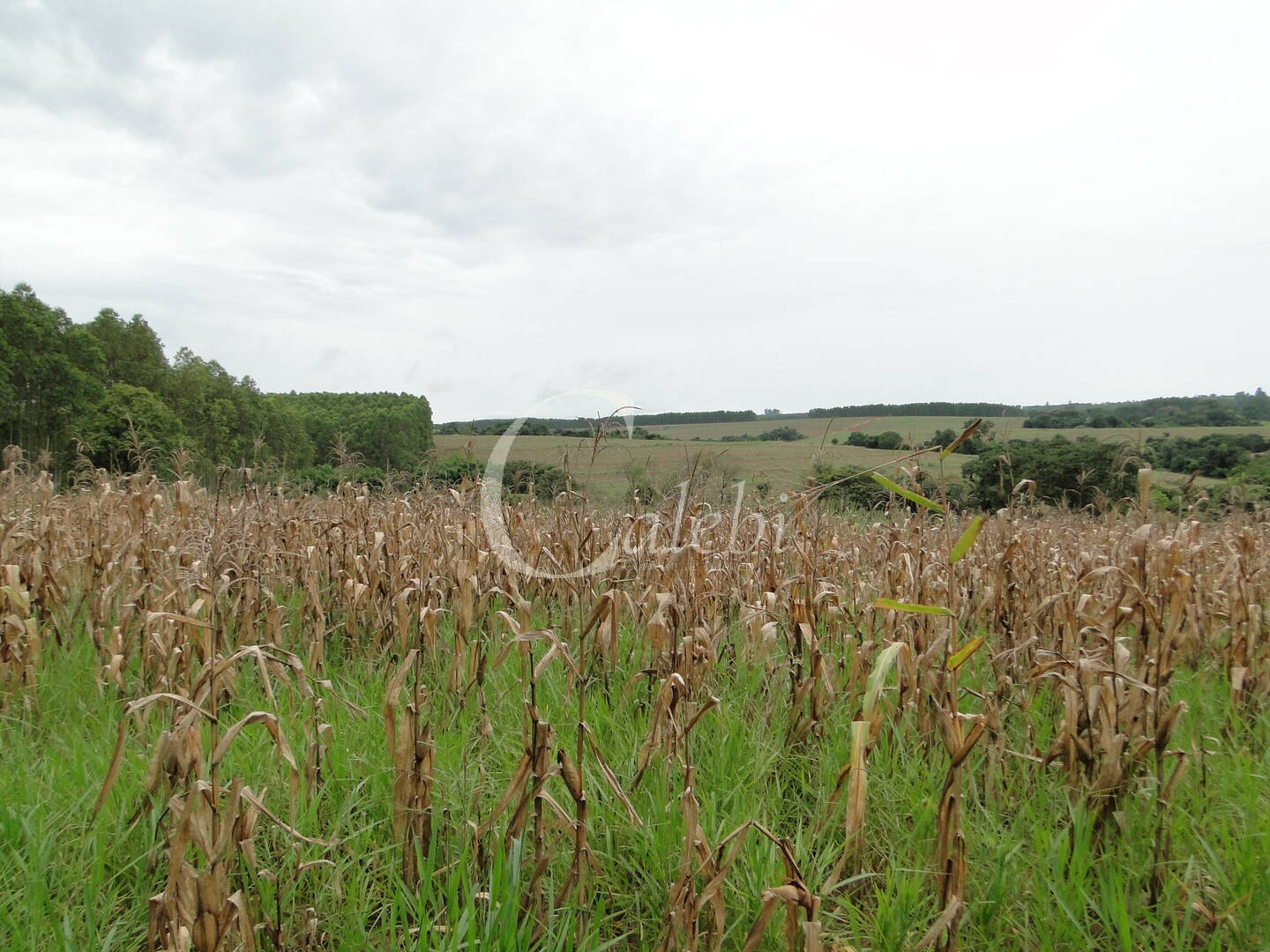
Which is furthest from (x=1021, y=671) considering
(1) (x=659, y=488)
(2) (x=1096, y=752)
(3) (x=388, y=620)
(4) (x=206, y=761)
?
(4) (x=206, y=761)

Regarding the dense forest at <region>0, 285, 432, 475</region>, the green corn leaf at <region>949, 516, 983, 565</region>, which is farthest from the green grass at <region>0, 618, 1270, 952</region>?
the dense forest at <region>0, 285, 432, 475</region>

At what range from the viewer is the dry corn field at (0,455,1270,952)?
7.12 ft

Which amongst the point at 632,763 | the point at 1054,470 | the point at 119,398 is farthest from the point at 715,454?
the point at 119,398

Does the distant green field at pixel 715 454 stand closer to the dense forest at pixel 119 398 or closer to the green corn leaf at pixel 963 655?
the green corn leaf at pixel 963 655

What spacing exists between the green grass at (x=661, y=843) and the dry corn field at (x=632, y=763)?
2 centimetres

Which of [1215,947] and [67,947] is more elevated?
[67,947]

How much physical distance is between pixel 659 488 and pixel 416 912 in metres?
4.31

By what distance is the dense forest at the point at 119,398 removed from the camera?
3691 centimetres

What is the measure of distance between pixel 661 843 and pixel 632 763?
521mm

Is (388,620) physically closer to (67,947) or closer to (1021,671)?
(67,947)

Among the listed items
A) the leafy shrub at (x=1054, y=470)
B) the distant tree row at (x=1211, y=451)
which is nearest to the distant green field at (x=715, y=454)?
the leafy shrub at (x=1054, y=470)

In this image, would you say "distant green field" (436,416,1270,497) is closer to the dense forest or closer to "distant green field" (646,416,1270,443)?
"distant green field" (646,416,1270,443)

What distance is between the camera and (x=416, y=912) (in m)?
2.20

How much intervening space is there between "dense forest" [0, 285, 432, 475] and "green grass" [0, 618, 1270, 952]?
2321 centimetres
